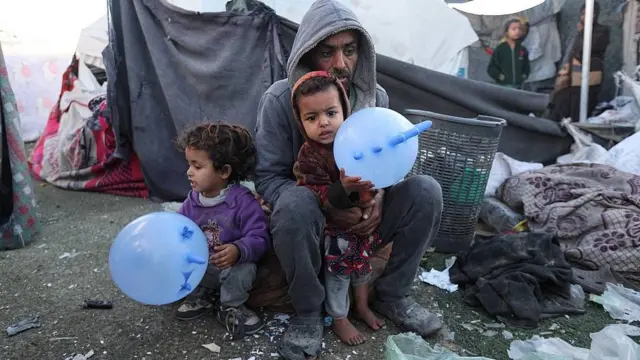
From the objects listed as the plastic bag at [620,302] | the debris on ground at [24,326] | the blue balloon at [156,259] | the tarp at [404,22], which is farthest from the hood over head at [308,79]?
the tarp at [404,22]

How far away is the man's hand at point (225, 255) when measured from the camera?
179 centimetres

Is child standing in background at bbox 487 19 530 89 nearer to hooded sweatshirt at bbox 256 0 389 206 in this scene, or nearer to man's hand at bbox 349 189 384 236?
hooded sweatshirt at bbox 256 0 389 206

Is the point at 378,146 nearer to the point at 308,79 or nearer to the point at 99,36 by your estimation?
the point at 308,79

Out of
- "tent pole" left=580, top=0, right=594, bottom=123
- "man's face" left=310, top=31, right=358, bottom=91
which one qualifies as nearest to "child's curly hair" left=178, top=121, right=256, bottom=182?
"man's face" left=310, top=31, right=358, bottom=91

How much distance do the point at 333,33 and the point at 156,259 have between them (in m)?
1.13

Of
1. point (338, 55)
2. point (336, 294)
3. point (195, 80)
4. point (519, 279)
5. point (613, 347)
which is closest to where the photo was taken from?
point (613, 347)

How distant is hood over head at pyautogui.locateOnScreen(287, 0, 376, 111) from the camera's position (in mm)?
1957

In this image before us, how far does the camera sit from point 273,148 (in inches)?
80.2

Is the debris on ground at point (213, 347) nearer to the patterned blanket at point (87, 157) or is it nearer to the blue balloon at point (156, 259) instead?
the blue balloon at point (156, 259)

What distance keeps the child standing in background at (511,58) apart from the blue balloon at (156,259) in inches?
204

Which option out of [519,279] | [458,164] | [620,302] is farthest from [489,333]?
[458,164]

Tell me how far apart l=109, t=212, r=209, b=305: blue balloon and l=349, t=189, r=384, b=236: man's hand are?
62cm

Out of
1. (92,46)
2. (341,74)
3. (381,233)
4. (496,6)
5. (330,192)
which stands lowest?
(381,233)

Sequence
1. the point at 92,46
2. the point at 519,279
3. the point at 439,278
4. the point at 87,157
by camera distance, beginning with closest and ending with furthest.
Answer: the point at 519,279, the point at 439,278, the point at 87,157, the point at 92,46
